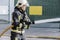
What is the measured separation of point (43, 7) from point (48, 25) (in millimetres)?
1031

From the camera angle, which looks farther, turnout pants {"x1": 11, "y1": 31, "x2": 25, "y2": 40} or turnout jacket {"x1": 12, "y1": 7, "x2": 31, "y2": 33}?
turnout pants {"x1": 11, "y1": 31, "x2": 25, "y2": 40}

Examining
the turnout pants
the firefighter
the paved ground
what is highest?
the firefighter

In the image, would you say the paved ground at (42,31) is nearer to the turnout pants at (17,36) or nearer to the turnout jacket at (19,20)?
the turnout pants at (17,36)

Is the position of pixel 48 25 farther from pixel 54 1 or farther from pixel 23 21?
pixel 23 21

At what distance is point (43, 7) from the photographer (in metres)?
14.3

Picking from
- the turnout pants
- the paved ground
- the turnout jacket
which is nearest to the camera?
the turnout jacket

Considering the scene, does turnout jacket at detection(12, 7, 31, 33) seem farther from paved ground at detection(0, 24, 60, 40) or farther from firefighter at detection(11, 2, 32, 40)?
paved ground at detection(0, 24, 60, 40)

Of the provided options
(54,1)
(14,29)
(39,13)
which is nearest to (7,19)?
(39,13)

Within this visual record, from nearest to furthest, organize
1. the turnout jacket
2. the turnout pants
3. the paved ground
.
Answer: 1. the turnout jacket
2. the turnout pants
3. the paved ground

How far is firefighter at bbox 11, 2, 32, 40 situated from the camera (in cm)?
627

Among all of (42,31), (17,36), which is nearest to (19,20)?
(17,36)

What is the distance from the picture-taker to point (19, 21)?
627 centimetres

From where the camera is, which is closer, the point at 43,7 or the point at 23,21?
the point at 23,21

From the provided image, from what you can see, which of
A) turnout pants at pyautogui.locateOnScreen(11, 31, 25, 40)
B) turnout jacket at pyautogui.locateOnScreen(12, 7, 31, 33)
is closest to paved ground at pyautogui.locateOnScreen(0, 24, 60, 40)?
turnout pants at pyautogui.locateOnScreen(11, 31, 25, 40)
